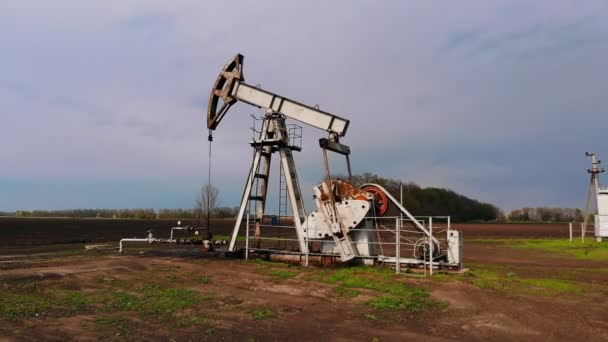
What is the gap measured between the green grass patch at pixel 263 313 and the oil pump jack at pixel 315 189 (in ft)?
16.5

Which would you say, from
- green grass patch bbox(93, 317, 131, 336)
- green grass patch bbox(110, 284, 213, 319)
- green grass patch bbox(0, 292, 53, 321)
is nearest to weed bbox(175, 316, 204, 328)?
green grass patch bbox(110, 284, 213, 319)

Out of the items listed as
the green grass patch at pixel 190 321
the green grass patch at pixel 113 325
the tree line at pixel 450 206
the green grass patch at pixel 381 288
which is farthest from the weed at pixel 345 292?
the tree line at pixel 450 206

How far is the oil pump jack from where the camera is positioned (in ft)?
41.4

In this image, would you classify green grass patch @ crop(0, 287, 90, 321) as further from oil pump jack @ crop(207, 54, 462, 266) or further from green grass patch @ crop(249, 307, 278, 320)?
oil pump jack @ crop(207, 54, 462, 266)

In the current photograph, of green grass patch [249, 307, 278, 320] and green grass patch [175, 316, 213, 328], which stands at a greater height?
green grass patch [175, 316, 213, 328]

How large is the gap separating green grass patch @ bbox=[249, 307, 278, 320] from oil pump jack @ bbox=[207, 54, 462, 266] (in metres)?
5.04

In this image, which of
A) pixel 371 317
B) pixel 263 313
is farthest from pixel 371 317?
pixel 263 313

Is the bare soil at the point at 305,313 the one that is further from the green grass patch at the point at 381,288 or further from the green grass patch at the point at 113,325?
the green grass patch at the point at 381,288

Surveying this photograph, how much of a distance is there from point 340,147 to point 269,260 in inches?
170

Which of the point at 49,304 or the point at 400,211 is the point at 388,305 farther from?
the point at 49,304

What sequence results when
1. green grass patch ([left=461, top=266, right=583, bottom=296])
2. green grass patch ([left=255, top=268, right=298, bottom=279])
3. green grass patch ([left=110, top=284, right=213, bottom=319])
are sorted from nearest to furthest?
green grass patch ([left=110, top=284, right=213, bottom=319])
green grass patch ([left=461, top=266, right=583, bottom=296])
green grass patch ([left=255, top=268, right=298, bottom=279])

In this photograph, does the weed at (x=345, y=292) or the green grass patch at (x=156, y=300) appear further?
the weed at (x=345, y=292)

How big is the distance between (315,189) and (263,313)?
6140mm

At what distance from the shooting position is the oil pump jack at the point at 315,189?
497 inches
